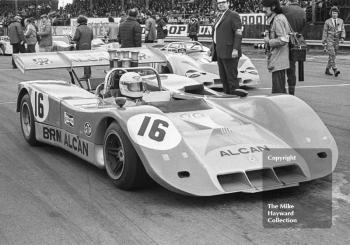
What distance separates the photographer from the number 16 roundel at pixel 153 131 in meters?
4.66

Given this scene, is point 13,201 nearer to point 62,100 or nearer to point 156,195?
point 156,195

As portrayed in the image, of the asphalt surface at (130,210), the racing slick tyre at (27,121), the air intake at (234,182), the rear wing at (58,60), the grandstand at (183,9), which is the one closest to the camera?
the asphalt surface at (130,210)

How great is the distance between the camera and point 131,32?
41.1ft

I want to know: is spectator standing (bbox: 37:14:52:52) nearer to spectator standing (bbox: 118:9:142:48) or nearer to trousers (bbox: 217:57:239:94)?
spectator standing (bbox: 118:9:142:48)

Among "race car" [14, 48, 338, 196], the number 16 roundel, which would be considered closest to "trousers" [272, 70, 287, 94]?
"race car" [14, 48, 338, 196]

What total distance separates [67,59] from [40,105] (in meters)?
1.11

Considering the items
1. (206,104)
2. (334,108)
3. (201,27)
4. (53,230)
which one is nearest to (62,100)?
(206,104)

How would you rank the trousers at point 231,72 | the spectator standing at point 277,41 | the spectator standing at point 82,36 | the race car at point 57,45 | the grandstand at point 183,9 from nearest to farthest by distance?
the spectator standing at point 277,41, the trousers at point 231,72, the spectator standing at point 82,36, the race car at point 57,45, the grandstand at point 183,9

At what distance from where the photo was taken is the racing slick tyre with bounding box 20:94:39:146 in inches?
265

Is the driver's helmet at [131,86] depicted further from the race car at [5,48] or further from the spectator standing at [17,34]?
the race car at [5,48]

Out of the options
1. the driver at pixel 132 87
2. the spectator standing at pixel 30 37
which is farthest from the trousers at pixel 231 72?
the spectator standing at pixel 30 37

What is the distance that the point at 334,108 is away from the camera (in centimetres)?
916

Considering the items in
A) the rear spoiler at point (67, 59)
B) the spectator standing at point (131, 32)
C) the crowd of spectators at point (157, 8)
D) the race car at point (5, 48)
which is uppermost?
the crowd of spectators at point (157, 8)

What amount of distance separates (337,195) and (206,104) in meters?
1.57
